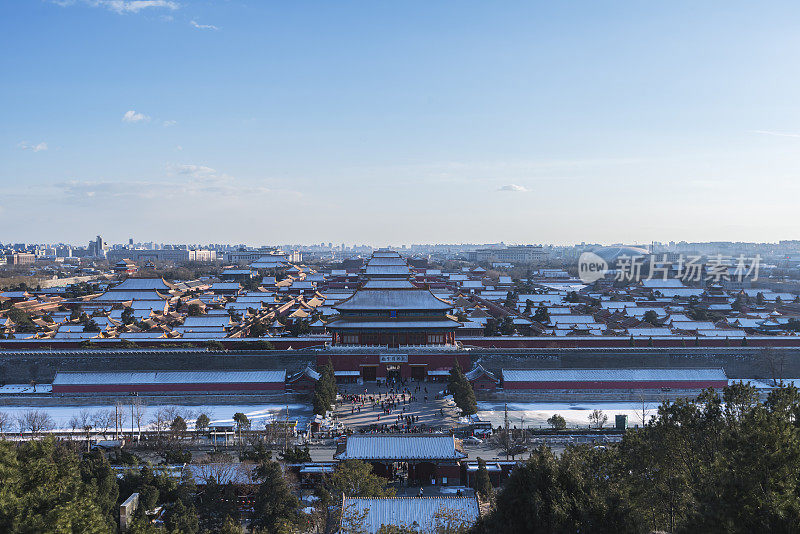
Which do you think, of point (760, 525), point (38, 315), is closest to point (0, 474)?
point (760, 525)

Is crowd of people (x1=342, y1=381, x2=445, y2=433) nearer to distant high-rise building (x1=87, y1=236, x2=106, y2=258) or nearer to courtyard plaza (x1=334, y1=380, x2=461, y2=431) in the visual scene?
courtyard plaza (x1=334, y1=380, x2=461, y2=431)

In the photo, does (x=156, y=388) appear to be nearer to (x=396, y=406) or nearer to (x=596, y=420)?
(x=396, y=406)

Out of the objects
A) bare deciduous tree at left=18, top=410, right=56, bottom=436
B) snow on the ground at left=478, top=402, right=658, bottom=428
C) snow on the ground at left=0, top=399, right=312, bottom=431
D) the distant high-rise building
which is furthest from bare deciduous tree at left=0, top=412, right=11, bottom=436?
the distant high-rise building

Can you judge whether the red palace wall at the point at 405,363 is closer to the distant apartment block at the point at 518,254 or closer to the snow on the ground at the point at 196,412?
the snow on the ground at the point at 196,412

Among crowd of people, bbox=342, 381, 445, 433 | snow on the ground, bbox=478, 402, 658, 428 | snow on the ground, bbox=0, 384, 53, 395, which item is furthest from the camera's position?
snow on the ground, bbox=0, 384, 53, 395

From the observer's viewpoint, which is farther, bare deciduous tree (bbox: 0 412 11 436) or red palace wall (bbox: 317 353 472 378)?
red palace wall (bbox: 317 353 472 378)

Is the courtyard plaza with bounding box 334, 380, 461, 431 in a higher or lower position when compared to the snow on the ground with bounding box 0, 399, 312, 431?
higher

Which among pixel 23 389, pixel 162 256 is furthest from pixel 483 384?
pixel 162 256

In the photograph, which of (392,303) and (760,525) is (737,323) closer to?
(392,303)

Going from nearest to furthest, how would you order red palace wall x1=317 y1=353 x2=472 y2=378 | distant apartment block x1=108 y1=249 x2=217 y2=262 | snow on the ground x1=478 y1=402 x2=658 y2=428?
1. snow on the ground x1=478 y1=402 x2=658 y2=428
2. red palace wall x1=317 y1=353 x2=472 y2=378
3. distant apartment block x1=108 y1=249 x2=217 y2=262
